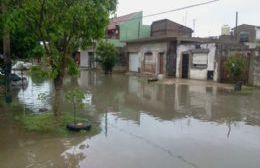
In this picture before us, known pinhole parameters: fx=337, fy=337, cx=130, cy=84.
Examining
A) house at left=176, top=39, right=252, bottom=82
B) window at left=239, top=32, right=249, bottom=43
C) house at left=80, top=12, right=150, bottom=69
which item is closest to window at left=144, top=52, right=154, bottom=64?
house at left=176, top=39, right=252, bottom=82

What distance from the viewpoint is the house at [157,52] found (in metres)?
29.8

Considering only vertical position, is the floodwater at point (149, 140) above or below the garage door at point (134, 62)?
below

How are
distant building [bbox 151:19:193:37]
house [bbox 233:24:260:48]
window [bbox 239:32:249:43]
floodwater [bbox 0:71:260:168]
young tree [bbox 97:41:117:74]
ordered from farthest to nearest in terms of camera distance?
1. distant building [bbox 151:19:193:37]
2. window [bbox 239:32:249:43]
3. house [bbox 233:24:260:48]
4. young tree [bbox 97:41:117:74]
5. floodwater [bbox 0:71:260:168]

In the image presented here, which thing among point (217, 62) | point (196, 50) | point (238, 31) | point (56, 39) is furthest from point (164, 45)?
point (56, 39)

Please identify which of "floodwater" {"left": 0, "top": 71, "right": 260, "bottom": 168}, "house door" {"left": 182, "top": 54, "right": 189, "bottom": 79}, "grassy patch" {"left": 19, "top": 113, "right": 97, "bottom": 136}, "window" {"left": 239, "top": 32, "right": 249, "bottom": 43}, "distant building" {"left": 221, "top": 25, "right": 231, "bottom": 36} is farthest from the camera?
"distant building" {"left": 221, "top": 25, "right": 231, "bottom": 36}

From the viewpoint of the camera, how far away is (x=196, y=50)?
88.3 feet

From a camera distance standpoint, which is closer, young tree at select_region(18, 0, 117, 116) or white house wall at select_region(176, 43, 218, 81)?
young tree at select_region(18, 0, 117, 116)

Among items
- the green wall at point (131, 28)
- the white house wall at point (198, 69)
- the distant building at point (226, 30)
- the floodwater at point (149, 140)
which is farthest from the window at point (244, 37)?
the floodwater at point (149, 140)

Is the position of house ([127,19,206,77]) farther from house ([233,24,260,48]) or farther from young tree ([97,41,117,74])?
house ([233,24,260,48])

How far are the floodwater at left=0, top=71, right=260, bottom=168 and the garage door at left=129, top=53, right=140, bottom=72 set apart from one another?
22198 mm

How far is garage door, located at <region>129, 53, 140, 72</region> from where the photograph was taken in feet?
119

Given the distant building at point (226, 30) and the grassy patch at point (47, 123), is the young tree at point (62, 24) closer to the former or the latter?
the grassy patch at point (47, 123)

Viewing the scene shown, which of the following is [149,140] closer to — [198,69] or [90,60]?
[198,69]

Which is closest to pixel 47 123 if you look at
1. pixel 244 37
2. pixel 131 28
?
pixel 131 28
